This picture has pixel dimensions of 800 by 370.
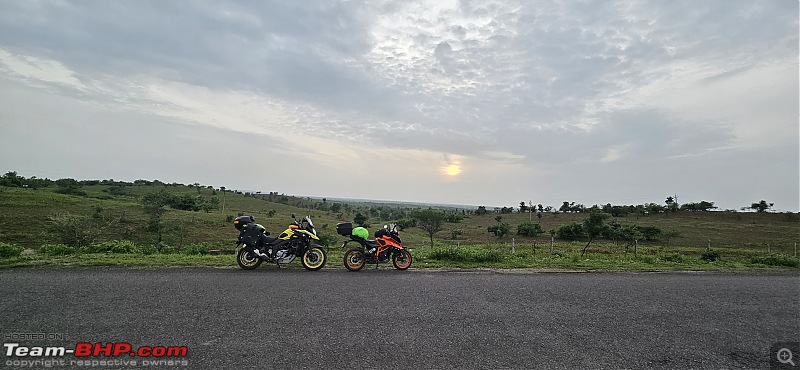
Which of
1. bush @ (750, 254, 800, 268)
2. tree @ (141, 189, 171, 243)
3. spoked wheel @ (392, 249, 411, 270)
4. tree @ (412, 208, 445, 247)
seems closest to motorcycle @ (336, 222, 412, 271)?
spoked wheel @ (392, 249, 411, 270)

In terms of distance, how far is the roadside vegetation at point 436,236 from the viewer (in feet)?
32.5

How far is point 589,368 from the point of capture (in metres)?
3.66

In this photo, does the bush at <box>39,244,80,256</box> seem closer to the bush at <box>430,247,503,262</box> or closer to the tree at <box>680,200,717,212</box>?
the bush at <box>430,247,503,262</box>

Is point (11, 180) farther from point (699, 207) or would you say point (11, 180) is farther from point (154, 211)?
point (699, 207)

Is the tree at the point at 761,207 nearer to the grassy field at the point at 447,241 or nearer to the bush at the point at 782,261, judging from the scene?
the grassy field at the point at 447,241

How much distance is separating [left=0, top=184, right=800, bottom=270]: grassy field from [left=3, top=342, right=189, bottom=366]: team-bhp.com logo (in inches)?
185

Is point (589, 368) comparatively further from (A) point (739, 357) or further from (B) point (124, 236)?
(B) point (124, 236)

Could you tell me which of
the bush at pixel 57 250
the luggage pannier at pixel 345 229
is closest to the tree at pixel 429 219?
the luggage pannier at pixel 345 229

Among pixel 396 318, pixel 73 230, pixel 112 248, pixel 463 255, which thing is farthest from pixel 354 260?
pixel 73 230

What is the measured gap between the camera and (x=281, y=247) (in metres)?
8.41

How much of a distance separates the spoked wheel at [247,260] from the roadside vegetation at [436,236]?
0.69 meters

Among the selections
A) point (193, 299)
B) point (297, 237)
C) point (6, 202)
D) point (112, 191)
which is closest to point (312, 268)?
point (297, 237)

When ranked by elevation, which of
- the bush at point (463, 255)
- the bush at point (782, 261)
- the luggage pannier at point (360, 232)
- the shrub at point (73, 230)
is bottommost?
→ the shrub at point (73, 230)

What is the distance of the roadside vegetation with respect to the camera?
9906 mm
